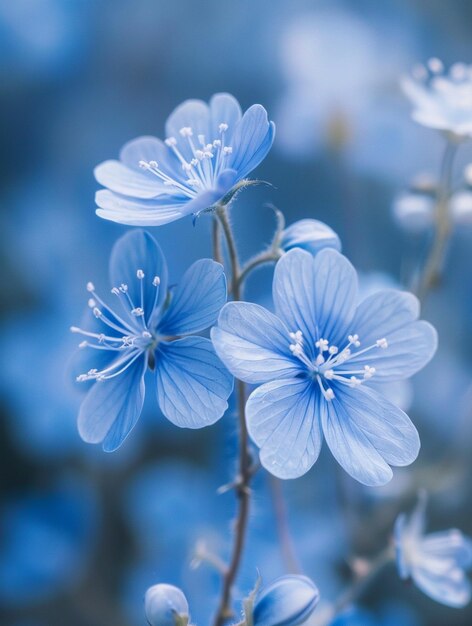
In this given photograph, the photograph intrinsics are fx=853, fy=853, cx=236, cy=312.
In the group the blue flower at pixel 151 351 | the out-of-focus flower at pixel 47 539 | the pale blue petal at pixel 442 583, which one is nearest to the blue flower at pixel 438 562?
the pale blue petal at pixel 442 583

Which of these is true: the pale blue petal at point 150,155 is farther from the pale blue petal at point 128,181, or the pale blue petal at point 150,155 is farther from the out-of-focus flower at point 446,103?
the out-of-focus flower at point 446,103

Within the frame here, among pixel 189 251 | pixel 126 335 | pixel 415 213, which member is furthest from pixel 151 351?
pixel 189 251

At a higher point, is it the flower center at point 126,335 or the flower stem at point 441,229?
the flower stem at point 441,229

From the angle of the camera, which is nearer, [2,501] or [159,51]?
[2,501]

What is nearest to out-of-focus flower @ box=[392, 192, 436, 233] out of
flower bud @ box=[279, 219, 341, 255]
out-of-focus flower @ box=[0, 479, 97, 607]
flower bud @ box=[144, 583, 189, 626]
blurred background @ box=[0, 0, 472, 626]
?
blurred background @ box=[0, 0, 472, 626]

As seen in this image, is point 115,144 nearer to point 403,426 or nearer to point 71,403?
point 71,403

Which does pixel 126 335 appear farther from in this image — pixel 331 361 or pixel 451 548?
pixel 451 548

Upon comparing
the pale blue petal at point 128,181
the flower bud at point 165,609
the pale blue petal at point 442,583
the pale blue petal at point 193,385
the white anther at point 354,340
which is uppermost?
the pale blue petal at point 128,181

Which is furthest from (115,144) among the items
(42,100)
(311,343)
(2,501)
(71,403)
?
(311,343)
